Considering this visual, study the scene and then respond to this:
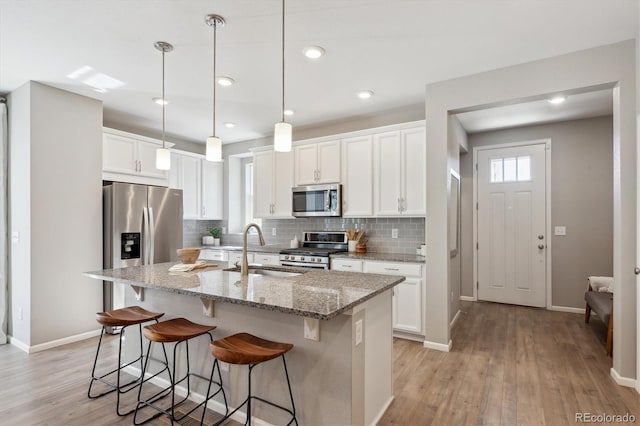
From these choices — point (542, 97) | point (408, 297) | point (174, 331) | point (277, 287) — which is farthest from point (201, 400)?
point (542, 97)

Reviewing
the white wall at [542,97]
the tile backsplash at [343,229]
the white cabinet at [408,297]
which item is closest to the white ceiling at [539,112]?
the white wall at [542,97]

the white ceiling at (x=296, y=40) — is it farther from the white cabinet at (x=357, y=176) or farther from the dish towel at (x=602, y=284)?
the dish towel at (x=602, y=284)

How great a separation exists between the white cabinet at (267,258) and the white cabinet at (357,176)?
1107mm

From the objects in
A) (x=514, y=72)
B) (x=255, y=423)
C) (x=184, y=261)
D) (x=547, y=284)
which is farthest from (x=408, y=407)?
(x=547, y=284)

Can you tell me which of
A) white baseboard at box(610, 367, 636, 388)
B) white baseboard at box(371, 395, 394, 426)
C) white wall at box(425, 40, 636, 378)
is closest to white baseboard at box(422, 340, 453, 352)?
white wall at box(425, 40, 636, 378)

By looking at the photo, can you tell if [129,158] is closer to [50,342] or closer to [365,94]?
[50,342]

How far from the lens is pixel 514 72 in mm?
3059

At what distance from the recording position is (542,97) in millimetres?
3004

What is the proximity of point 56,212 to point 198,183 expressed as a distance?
2.23 m

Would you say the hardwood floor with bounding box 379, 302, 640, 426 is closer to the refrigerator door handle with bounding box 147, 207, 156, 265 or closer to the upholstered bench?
the upholstered bench

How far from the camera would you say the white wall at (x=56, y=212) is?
3.42 meters

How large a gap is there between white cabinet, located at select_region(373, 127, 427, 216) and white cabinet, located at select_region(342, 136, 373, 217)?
0.26 feet

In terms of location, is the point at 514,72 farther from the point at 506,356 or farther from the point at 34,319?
the point at 34,319

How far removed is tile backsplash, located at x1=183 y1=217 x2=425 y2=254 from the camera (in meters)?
4.38
